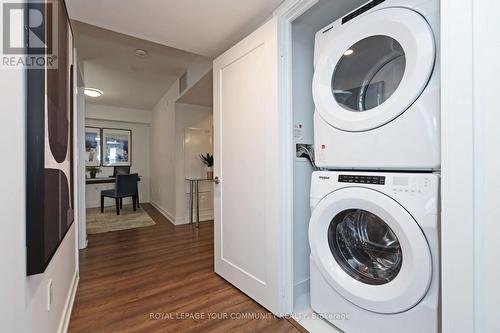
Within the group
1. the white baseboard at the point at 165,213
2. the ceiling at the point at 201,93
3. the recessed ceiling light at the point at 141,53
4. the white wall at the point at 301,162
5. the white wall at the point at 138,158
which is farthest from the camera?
the white wall at the point at 138,158

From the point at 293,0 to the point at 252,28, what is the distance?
47 cm

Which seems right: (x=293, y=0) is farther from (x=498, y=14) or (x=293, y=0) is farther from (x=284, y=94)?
(x=498, y=14)

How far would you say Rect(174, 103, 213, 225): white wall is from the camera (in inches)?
151

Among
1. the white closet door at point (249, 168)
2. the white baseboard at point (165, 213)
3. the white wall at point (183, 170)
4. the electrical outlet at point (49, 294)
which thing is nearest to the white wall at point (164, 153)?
the white baseboard at point (165, 213)

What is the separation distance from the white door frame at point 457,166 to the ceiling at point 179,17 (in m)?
1.05

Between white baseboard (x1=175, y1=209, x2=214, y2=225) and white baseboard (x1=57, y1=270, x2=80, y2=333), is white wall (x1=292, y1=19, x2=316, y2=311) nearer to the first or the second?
white baseboard (x1=57, y1=270, x2=80, y2=333)

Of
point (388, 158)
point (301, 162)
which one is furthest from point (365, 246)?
point (301, 162)

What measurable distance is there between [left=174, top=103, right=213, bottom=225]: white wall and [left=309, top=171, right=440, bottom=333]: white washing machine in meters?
2.83

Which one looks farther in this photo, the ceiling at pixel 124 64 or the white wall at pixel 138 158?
the white wall at pixel 138 158

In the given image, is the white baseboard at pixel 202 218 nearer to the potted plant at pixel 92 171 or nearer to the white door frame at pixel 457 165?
the potted plant at pixel 92 171

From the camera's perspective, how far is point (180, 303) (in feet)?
5.43

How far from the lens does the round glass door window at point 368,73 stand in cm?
119

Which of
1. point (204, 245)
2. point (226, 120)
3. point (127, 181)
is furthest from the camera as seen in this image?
point (127, 181)

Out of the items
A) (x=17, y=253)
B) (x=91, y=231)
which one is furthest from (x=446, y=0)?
(x=91, y=231)
